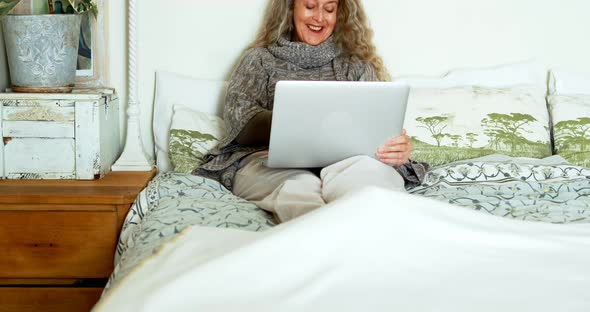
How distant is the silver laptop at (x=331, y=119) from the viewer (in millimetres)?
1746

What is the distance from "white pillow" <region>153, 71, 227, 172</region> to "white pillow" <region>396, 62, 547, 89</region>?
0.65 meters

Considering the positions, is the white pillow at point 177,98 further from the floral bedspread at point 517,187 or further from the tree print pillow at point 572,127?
the tree print pillow at point 572,127

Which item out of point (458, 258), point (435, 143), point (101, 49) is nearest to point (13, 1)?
point (101, 49)

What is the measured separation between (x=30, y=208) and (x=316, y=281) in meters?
1.18

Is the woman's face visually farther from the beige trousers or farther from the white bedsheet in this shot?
the white bedsheet

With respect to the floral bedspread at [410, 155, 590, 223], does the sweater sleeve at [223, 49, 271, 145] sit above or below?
above

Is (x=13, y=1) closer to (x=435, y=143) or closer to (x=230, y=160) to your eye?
(x=230, y=160)

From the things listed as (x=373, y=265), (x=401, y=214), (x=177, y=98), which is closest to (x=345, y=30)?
(x=177, y=98)

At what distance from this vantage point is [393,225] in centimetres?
126

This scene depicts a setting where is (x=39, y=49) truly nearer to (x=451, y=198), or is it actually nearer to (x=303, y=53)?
(x=303, y=53)

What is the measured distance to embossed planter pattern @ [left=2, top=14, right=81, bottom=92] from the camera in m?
2.20

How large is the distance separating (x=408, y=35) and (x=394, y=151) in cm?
85

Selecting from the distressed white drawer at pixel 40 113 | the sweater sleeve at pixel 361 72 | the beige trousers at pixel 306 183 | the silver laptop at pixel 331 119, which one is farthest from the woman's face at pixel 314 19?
the distressed white drawer at pixel 40 113

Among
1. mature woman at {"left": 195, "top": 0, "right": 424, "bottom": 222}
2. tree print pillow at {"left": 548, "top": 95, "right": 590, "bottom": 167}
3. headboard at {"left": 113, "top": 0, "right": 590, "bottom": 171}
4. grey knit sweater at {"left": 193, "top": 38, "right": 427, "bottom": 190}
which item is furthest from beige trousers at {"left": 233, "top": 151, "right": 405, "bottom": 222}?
tree print pillow at {"left": 548, "top": 95, "right": 590, "bottom": 167}
